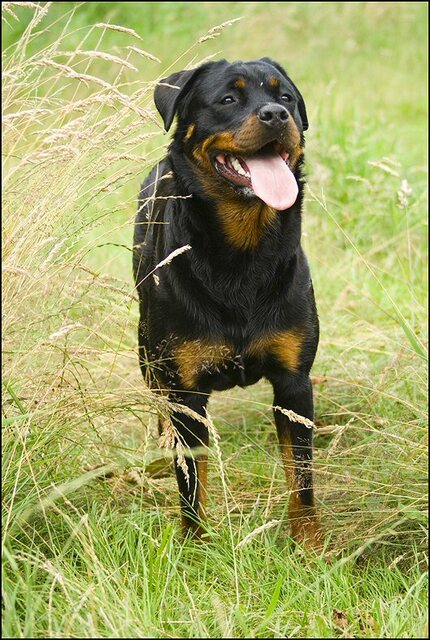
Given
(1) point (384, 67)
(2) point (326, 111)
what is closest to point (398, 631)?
(2) point (326, 111)

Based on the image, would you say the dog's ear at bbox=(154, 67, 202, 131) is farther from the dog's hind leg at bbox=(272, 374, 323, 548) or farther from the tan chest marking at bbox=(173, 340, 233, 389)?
the dog's hind leg at bbox=(272, 374, 323, 548)

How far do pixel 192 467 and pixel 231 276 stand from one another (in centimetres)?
66

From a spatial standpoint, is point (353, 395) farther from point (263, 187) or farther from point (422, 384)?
point (263, 187)

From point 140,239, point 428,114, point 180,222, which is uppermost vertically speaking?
point 180,222

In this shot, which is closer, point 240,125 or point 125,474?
point 240,125

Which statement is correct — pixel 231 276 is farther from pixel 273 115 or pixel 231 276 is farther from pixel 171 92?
pixel 171 92

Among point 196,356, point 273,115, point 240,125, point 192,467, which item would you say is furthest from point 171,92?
point 192,467

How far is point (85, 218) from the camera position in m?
3.33

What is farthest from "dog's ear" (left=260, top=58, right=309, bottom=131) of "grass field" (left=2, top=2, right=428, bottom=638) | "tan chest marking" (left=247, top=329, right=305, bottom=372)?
"tan chest marking" (left=247, top=329, right=305, bottom=372)

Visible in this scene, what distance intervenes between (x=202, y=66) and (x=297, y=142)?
474 mm

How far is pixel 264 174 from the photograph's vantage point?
130 inches

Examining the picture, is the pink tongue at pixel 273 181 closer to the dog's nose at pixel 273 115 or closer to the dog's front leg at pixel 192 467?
the dog's nose at pixel 273 115

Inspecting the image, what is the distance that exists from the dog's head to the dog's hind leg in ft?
2.12

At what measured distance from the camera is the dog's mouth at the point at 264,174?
3221 millimetres
